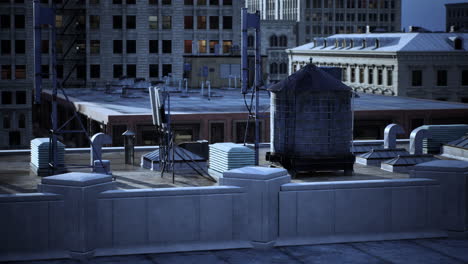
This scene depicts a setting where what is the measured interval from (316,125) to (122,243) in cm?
1015

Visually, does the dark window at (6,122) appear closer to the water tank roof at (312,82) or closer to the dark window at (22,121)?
the dark window at (22,121)

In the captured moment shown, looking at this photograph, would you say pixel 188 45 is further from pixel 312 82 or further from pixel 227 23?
pixel 312 82

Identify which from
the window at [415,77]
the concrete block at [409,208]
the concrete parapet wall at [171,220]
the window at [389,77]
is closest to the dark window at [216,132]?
the concrete block at [409,208]

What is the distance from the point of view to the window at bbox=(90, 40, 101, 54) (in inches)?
4662

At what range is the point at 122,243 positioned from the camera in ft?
62.4

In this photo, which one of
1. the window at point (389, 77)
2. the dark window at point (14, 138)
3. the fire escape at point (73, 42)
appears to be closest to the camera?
the dark window at point (14, 138)

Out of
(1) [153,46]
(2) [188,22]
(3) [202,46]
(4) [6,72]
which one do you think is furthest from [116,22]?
(4) [6,72]

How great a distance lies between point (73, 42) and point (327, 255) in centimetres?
10363

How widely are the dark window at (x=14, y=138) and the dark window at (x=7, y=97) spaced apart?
448cm

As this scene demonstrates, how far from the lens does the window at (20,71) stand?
11638 cm

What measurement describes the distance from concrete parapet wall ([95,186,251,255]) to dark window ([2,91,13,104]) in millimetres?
101226

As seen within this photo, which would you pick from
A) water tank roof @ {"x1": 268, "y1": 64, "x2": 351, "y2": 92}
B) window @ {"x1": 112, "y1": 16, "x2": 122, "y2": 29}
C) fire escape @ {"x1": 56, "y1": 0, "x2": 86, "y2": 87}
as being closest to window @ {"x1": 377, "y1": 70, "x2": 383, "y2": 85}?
window @ {"x1": 112, "y1": 16, "x2": 122, "y2": 29}

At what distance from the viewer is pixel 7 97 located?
116188mm

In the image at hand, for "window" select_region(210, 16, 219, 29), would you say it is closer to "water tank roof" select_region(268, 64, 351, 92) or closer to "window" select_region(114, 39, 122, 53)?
"window" select_region(114, 39, 122, 53)
